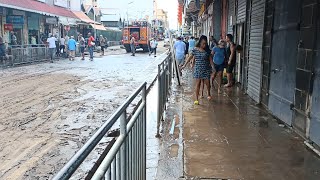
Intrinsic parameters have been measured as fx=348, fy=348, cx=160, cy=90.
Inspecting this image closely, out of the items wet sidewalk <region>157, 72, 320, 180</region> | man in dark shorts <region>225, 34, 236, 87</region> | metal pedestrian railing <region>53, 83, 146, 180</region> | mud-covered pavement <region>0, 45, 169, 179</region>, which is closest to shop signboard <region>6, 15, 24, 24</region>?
mud-covered pavement <region>0, 45, 169, 179</region>

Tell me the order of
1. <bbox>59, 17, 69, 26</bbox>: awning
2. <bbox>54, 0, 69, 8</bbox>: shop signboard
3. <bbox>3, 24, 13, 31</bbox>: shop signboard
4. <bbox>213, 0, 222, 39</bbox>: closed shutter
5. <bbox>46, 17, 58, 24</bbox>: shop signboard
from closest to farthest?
<bbox>213, 0, 222, 39</bbox>: closed shutter, <bbox>3, 24, 13, 31</bbox>: shop signboard, <bbox>46, 17, 58, 24</bbox>: shop signboard, <bbox>59, 17, 69, 26</bbox>: awning, <bbox>54, 0, 69, 8</bbox>: shop signboard

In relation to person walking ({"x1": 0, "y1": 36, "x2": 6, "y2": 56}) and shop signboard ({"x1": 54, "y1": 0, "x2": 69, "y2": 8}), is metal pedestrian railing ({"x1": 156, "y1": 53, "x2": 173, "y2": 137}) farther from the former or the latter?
shop signboard ({"x1": 54, "y1": 0, "x2": 69, "y2": 8})

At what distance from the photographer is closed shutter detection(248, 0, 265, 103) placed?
9.38 m

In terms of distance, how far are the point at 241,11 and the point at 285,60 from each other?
566 cm

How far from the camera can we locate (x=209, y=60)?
371 inches

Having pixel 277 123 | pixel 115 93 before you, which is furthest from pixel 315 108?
pixel 115 93

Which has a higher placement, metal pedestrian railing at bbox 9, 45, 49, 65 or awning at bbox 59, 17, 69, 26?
awning at bbox 59, 17, 69, 26

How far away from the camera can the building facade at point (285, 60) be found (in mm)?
5727

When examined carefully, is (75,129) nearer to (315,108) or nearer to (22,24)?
(315,108)

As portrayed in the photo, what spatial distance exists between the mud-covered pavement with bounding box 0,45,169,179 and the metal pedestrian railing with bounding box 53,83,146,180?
2149mm

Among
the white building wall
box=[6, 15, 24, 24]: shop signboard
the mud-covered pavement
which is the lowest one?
→ the mud-covered pavement

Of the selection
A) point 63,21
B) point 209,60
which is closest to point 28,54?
point 63,21

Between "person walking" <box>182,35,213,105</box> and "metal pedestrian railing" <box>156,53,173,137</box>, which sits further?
"person walking" <box>182,35,213,105</box>

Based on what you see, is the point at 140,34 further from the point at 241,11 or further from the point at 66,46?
the point at 241,11
